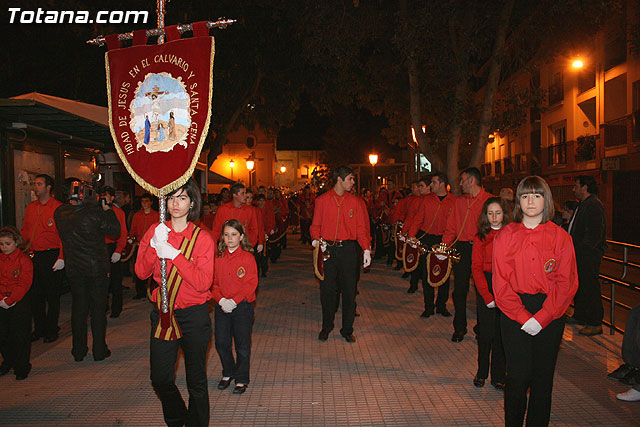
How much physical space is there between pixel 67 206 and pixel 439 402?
15.8 ft

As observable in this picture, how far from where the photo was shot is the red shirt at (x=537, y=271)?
3.56 metres

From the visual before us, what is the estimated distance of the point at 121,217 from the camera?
330 inches

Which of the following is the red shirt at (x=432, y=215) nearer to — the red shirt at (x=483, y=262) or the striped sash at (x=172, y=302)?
the red shirt at (x=483, y=262)

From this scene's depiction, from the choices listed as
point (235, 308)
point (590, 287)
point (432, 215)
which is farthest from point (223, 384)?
point (590, 287)

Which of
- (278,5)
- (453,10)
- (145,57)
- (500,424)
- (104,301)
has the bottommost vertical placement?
(500,424)

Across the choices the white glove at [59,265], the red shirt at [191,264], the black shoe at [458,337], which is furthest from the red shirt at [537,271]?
the white glove at [59,265]

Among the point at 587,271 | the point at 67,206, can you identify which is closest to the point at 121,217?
the point at 67,206

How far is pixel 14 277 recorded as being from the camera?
5625 millimetres

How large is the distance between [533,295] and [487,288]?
1.44 meters

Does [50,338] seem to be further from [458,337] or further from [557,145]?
[557,145]

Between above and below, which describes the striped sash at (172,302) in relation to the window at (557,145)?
below

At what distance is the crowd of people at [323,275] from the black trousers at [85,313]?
0.01m

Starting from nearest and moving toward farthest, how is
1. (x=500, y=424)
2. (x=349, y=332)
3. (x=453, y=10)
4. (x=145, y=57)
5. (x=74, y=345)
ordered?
(x=145, y=57), (x=500, y=424), (x=74, y=345), (x=349, y=332), (x=453, y=10)

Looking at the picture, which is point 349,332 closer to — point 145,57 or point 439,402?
point 439,402
